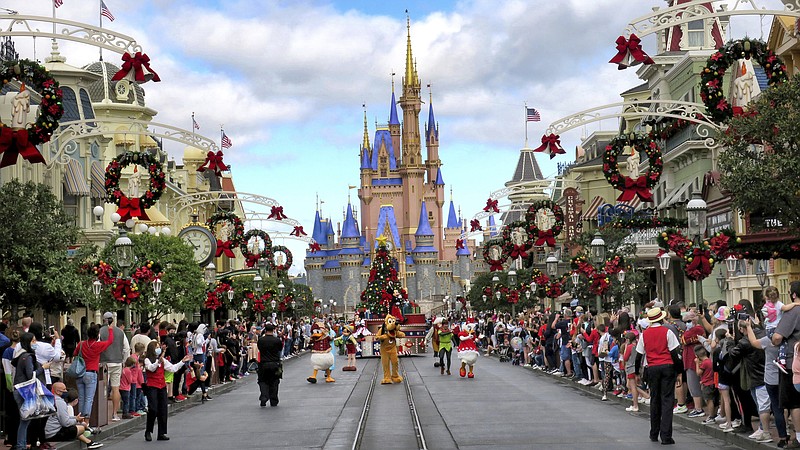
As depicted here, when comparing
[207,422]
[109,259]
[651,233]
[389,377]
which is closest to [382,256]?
[651,233]

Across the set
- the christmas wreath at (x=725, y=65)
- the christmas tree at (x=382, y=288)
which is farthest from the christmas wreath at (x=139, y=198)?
the christmas tree at (x=382, y=288)

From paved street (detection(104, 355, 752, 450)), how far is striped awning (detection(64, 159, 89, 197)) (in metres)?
22.1

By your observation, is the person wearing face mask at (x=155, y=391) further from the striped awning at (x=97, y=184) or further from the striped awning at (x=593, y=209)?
the striped awning at (x=593, y=209)

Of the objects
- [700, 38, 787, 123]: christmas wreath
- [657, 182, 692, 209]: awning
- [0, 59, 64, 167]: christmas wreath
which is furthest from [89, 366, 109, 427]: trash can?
[657, 182, 692, 209]: awning

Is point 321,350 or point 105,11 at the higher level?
point 105,11

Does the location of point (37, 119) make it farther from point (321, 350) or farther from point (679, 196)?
point (679, 196)

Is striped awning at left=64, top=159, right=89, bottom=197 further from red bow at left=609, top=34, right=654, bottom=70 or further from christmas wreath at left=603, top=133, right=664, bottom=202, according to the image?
red bow at left=609, top=34, right=654, bottom=70

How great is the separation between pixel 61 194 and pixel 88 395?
104 ft

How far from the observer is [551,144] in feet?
93.7

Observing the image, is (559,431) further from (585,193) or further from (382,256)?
(585,193)

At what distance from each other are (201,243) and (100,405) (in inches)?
1075

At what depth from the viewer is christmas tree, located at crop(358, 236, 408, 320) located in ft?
211

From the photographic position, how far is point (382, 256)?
66000 mm

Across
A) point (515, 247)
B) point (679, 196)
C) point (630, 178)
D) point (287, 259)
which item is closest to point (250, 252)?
point (515, 247)
